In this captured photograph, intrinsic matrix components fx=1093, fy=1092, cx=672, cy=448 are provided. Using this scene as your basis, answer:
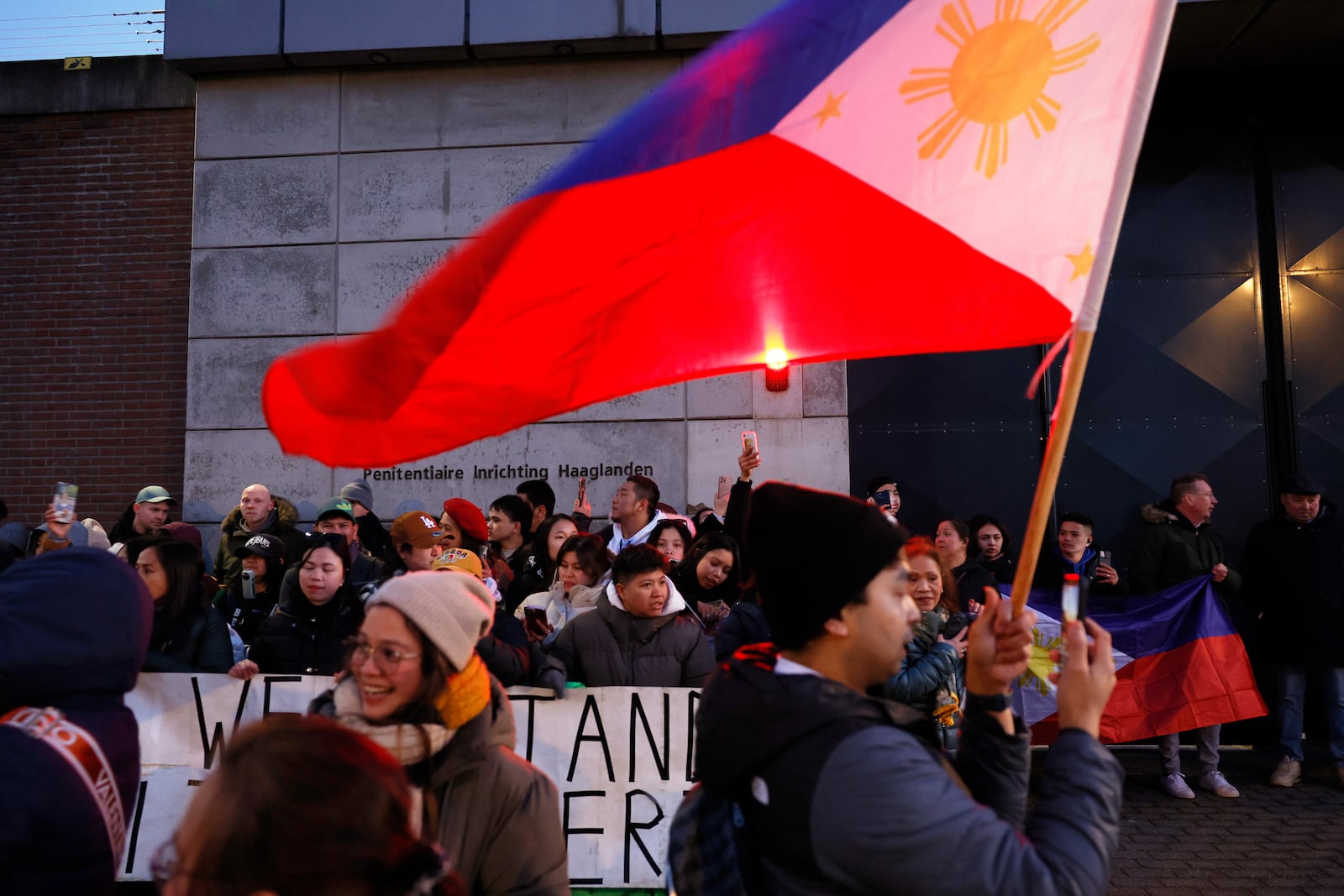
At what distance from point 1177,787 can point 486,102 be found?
335 inches

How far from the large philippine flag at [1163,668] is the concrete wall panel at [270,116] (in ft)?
26.5

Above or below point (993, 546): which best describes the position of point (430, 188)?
above

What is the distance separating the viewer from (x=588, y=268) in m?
3.06

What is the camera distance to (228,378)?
10633 millimetres

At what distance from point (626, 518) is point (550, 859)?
5.55 meters

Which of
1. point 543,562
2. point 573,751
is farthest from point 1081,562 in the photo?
point 573,751

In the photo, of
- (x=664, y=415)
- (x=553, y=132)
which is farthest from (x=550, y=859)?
(x=553, y=132)

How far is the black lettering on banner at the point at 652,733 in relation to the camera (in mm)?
5691

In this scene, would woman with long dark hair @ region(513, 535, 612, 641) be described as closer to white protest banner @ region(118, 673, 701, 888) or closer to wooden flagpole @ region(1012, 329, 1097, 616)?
white protest banner @ region(118, 673, 701, 888)

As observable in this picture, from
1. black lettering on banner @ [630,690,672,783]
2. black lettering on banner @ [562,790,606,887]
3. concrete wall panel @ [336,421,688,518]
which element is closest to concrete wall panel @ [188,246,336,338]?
concrete wall panel @ [336,421,688,518]

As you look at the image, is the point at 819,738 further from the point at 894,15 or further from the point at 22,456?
the point at 22,456

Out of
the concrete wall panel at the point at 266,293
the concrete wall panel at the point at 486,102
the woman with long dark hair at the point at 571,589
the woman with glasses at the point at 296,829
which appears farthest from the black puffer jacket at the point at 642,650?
the concrete wall panel at the point at 486,102

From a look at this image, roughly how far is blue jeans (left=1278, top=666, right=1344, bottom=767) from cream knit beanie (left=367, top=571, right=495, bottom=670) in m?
7.61

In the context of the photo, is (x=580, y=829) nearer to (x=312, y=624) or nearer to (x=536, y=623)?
(x=536, y=623)
